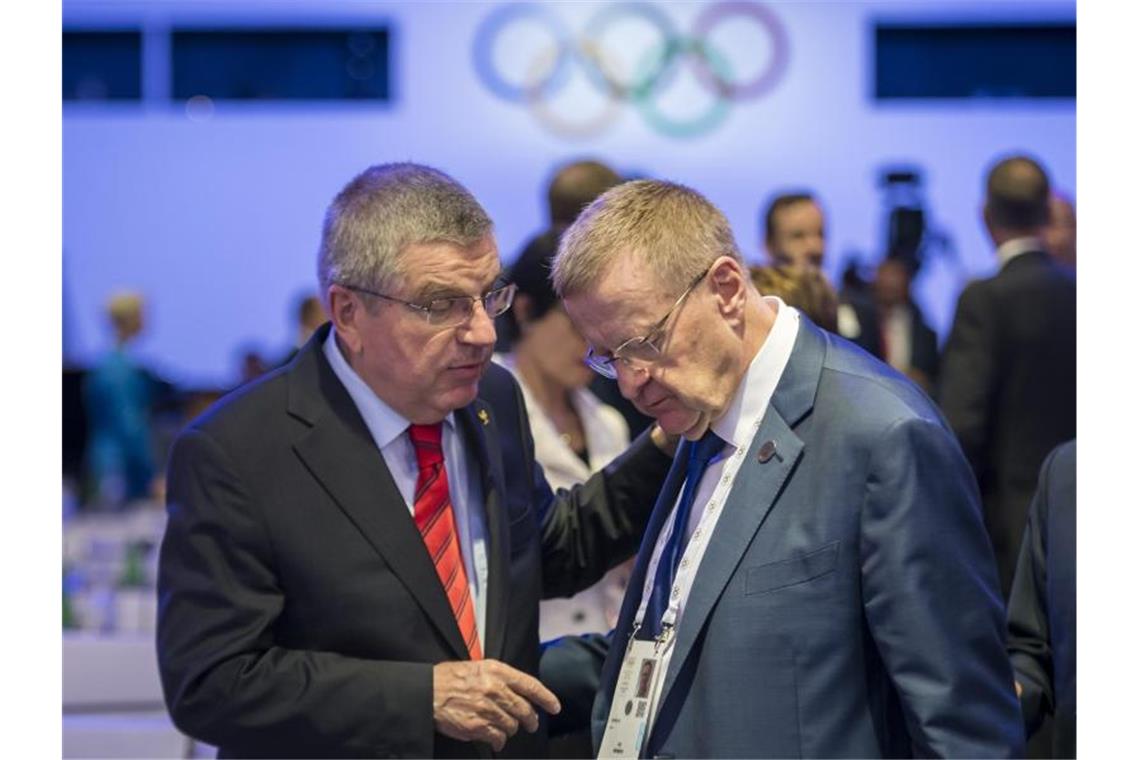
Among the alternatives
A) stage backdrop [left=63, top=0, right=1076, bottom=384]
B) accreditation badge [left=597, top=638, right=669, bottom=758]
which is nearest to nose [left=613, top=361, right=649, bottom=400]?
accreditation badge [left=597, top=638, right=669, bottom=758]

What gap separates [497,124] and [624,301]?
9203 mm

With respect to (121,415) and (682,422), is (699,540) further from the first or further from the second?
(121,415)

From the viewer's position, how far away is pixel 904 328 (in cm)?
709

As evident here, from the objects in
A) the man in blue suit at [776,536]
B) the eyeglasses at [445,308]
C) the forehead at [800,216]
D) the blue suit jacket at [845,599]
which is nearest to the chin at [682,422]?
the man in blue suit at [776,536]

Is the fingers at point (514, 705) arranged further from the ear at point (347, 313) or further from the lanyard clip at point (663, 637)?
the ear at point (347, 313)

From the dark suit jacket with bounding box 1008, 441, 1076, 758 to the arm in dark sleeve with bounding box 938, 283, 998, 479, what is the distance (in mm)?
2079

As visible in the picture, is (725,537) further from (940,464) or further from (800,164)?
(800,164)

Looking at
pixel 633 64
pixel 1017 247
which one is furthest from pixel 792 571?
pixel 633 64

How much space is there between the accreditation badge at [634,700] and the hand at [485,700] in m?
0.13

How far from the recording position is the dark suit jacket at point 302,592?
2.37 m

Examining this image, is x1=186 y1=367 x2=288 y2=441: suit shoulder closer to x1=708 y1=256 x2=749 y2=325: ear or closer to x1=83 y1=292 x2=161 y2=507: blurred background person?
x1=708 y1=256 x2=749 y2=325: ear

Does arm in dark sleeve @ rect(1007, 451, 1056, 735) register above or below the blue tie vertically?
below

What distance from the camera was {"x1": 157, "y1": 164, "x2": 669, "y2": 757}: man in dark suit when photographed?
2.37m

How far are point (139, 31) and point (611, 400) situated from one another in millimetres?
8586
